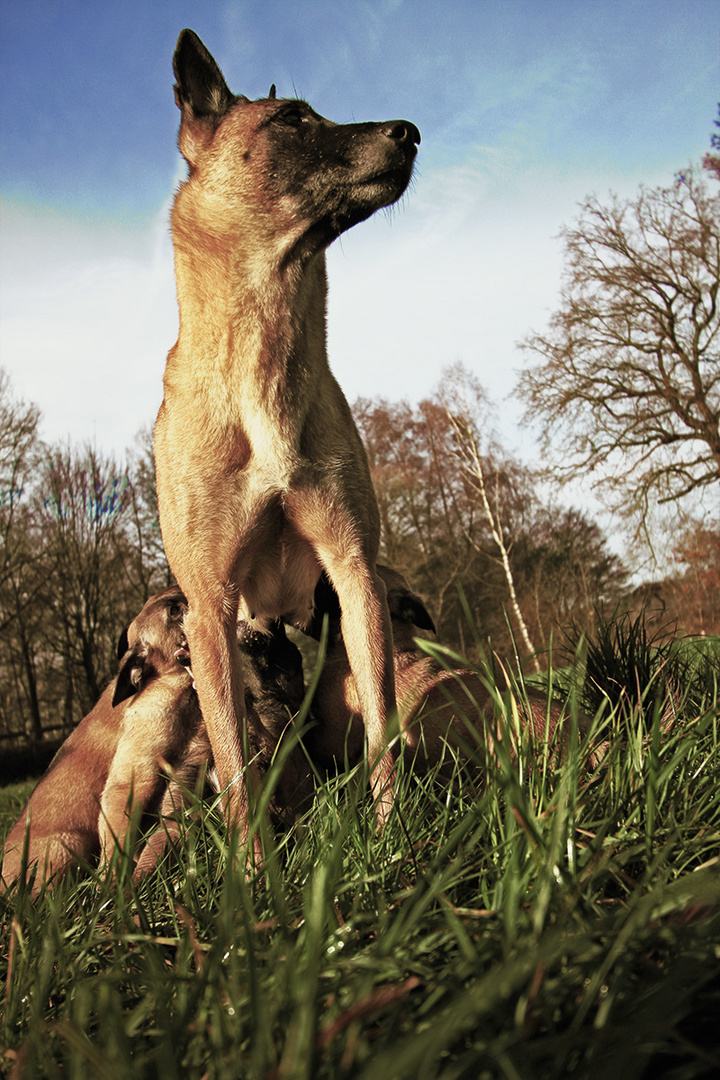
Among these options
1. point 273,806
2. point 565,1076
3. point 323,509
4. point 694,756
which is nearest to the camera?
point 565,1076

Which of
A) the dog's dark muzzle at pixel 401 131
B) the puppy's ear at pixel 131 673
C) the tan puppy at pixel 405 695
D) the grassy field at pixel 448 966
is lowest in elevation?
the grassy field at pixel 448 966

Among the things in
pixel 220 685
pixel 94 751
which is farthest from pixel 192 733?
pixel 220 685

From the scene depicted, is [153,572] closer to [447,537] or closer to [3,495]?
[3,495]

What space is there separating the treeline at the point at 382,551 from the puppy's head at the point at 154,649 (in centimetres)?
2348

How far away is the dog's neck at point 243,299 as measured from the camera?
10.7 feet

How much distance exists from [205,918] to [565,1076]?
1.03 m

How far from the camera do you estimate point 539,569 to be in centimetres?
2839

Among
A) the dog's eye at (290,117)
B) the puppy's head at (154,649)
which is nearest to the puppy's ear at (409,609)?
the puppy's head at (154,649)

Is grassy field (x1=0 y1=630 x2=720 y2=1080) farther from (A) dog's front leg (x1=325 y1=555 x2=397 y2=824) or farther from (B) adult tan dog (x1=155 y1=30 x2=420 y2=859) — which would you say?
(B) adult tan dog (x1=155 y1=30 x2=420 y2=859)

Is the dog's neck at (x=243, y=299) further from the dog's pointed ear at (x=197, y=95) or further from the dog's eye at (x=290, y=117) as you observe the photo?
the dog's eye at (x=290, y=117)

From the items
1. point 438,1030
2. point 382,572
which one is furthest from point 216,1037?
point 382,572

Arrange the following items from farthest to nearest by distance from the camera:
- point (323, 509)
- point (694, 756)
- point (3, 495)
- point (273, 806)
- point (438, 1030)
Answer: point (3, 495)
point (273, 806)
point (323, 509)
point (694, 756)
point (438, 1030)

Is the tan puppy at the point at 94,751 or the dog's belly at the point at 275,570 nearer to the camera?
the dog's belly at the point at 275,570

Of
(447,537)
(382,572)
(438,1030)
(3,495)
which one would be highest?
(3,495)
